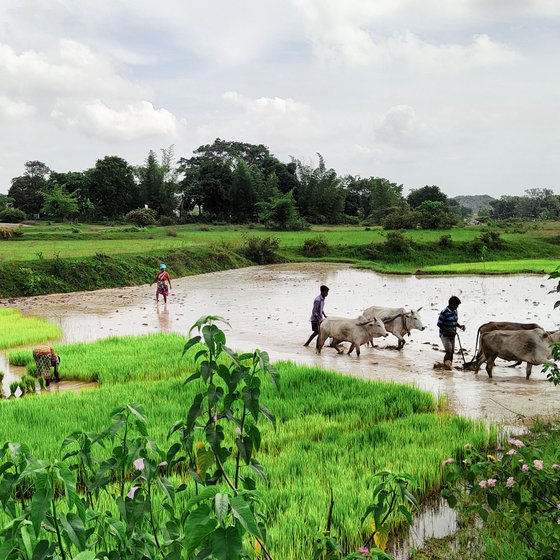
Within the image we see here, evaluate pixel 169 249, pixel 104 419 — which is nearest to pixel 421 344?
pixel 104 419

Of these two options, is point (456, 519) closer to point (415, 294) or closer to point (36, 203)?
point (415, 294)

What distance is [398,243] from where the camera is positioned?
35.6 m

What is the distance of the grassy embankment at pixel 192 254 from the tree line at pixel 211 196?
396 centimetres

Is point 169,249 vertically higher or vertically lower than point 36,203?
lower

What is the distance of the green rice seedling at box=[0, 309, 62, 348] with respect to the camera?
12586 millimetres

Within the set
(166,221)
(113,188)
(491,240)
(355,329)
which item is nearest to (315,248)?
(491,240)

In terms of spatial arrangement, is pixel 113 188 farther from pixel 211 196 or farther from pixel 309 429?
pixel 309 429

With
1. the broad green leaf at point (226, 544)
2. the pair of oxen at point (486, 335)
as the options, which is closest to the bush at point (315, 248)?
the pair of oxen at point (486, 335)

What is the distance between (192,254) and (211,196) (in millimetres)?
25811

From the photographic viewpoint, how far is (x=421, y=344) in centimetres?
1240

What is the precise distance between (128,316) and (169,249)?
14222 mm

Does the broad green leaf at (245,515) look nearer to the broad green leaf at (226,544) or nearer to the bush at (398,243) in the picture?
the broad green leaf at (226,544)

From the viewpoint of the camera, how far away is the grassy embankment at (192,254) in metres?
23.5

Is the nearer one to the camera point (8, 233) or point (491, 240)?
point (8, 233)
